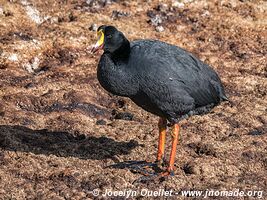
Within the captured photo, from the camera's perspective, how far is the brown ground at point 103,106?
693cm

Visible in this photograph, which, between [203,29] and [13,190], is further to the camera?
[203,29]

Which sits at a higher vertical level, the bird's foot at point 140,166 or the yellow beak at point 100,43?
the yellow beak at point 100,43

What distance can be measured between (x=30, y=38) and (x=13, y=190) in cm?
475

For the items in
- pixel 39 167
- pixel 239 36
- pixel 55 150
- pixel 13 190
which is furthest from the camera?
pixel 239 36

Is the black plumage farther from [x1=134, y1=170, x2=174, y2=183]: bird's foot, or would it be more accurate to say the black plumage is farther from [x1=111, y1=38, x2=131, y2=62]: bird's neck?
[x1=134, y1=170, x2=174, y2=183]: bird's foot

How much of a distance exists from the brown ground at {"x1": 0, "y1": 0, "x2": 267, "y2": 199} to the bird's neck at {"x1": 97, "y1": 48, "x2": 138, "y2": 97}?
119cm

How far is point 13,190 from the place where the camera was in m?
6.54

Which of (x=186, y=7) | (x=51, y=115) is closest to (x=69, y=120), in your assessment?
(x=51, y=115)

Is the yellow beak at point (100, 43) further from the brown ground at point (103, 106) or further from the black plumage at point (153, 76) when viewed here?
the brown ground at point (103, 106)

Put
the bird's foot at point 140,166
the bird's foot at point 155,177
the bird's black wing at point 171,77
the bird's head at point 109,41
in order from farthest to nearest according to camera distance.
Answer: the bird's foot at point 140,166 < the bird's foot at point 155,177 < the bird's head at point 109,41 < the bird's black wing at point 171,77

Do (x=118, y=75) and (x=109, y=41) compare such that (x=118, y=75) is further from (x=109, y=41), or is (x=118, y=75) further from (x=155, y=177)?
(x=155, y=177)

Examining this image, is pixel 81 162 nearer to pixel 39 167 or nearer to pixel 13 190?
pixel 39 167

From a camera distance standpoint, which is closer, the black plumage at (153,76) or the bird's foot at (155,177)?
the black plumage at (153,76)

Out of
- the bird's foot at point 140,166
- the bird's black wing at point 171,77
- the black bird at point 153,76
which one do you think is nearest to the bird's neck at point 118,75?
the black bird at point 153,76
